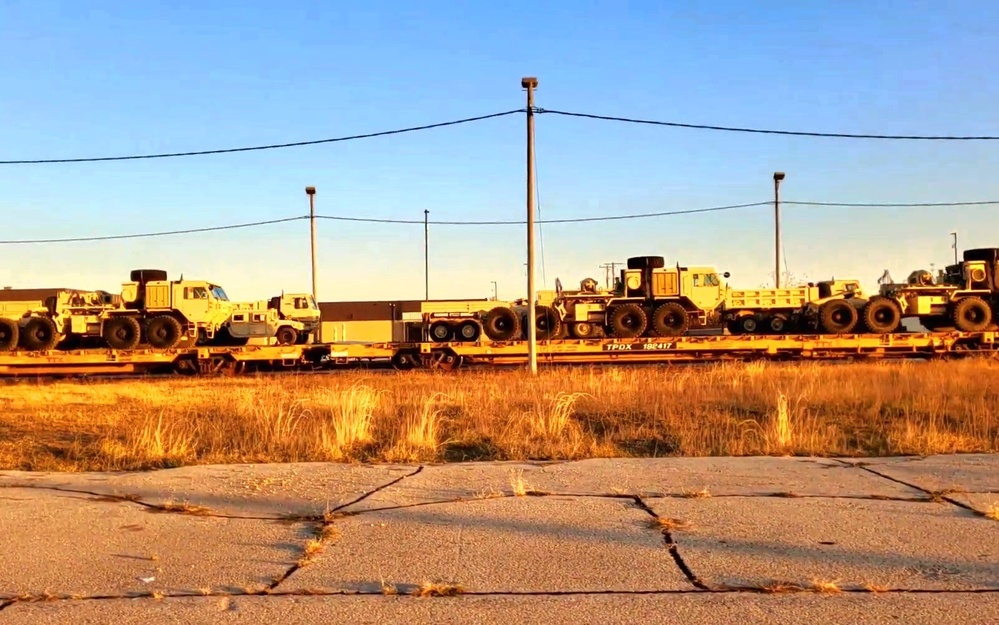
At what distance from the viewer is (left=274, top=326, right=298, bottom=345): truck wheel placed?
26.6 meters

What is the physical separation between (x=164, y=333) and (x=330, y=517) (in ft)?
A: 67.5

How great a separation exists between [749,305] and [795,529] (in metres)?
20.8

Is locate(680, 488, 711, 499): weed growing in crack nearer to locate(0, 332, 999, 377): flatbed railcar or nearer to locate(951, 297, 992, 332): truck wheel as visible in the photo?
locate(0, 332, 999, 377): flatbed railcar

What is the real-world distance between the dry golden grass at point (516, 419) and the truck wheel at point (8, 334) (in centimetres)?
639

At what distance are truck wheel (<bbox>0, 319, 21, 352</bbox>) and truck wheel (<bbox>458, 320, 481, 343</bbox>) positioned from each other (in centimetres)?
1322

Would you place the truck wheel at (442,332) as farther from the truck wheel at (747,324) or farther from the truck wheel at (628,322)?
the truck wheel at (747,324)

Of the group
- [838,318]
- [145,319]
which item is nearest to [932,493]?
[838,318]

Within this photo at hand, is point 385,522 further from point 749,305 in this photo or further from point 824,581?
point 749,305

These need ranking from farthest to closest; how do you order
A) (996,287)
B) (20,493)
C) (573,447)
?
(996,287) < (573,447) < (20,493)

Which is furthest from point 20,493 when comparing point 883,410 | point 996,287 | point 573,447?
point 996,287

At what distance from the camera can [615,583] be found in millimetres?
4961

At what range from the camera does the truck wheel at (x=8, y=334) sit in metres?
25.5

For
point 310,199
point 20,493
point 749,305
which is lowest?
point 20,493

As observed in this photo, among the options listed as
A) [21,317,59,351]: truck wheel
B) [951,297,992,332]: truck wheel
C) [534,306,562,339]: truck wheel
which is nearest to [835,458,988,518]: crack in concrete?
[534,306,562,339]: truck wheel
